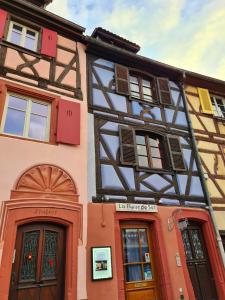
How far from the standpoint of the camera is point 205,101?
10094 millimetres

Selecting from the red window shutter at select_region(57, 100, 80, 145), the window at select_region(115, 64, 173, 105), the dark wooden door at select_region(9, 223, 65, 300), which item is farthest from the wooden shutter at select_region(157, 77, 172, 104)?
the dark wooden door at select_region(9, 223, 65, 300)

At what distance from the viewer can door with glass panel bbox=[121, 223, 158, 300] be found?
5.70 meters

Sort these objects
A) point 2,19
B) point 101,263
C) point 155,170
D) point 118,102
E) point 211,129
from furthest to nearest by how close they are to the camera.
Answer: point 211,129 < point 118,102 < point 155,170 < point 2,19 < point 101,263

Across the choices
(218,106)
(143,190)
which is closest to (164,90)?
(218,106)

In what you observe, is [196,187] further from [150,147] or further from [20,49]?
[20,49]

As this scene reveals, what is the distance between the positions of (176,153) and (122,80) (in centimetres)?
312

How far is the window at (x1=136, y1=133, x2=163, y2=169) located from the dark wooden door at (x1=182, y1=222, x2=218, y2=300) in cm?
216

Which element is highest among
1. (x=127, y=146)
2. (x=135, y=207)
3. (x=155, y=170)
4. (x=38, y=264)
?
(x=127, y=146)

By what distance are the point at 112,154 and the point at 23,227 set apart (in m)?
3.00

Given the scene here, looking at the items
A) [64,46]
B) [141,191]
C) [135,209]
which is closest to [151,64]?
[64,46]

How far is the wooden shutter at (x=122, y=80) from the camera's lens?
26.8 ft

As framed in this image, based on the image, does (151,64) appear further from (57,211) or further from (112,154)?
(57,211)

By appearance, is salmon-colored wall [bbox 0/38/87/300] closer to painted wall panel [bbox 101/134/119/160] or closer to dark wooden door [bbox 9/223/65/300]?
dark wooden door [bbox 9/223/65/300]

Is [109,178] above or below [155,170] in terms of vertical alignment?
below
